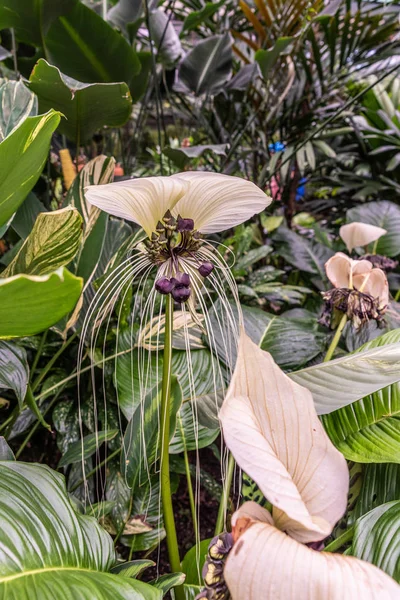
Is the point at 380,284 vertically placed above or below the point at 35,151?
below

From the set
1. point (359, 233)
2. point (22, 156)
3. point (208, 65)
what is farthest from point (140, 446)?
point (208, 65)

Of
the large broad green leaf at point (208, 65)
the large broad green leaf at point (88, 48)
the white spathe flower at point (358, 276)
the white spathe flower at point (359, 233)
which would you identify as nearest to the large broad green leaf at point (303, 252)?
the white spathe flower at point (359, 233)

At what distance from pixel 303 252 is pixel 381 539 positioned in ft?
3.00

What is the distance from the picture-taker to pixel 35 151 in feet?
1.41

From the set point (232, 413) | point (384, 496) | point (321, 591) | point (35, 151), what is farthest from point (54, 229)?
point (384, 496)

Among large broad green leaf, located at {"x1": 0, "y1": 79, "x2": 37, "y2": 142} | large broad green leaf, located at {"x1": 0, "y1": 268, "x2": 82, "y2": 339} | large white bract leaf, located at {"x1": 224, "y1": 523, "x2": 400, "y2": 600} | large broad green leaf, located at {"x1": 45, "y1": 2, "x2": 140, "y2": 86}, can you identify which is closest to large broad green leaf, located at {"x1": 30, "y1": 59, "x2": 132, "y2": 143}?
large broad green leaf, located at {"x1": 0, "y1": 79, "x2": 37, "y2": 142}

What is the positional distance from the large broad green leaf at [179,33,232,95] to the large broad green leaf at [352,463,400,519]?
121 cm

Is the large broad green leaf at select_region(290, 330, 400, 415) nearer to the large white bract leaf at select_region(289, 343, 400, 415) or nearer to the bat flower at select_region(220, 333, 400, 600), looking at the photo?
the large white bract leaf at select_region(289, 343, 400, 415)

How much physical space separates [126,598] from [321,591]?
7.2 inches

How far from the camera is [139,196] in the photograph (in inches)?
16.4

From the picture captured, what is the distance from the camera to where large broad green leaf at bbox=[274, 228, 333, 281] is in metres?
1.19

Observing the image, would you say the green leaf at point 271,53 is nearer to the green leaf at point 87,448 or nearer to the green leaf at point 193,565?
the green leaf at point 87,448

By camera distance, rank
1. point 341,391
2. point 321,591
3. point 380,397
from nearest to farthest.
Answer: point 321,591
point 341,391
point 380,397

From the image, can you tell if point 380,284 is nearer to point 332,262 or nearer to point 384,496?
point 332,262
